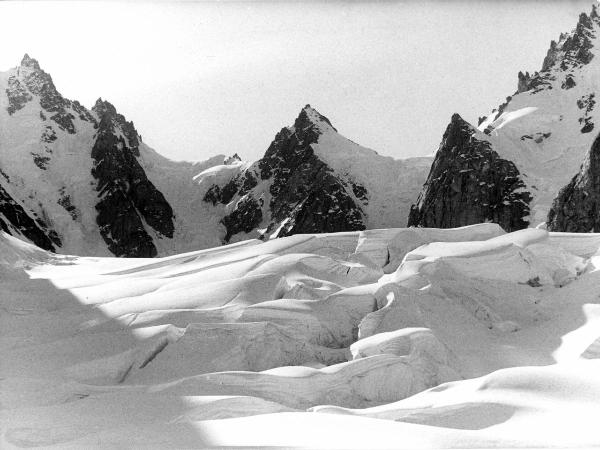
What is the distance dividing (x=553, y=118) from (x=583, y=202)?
183 ft

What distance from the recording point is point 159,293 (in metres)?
18.5

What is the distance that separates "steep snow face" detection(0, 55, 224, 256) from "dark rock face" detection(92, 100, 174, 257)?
0.20m

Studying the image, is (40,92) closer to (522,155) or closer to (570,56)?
(522,155)

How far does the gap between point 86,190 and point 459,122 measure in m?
77.0

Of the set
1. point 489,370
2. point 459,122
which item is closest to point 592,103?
point 459,122

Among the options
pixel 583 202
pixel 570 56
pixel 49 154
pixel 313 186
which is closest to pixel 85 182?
pixel 49 154

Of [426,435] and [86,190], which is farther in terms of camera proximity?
[86,190]

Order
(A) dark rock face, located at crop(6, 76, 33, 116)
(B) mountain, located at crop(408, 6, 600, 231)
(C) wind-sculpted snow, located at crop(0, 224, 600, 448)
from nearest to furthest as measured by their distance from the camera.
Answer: (C) wind-sculpted snow, located at crop(0, 224, 600, 448)
(B) mountain, located at crop(408, 6, 600, 231)
(A) dark rock face, located at crop(6, 76, 33, 116)

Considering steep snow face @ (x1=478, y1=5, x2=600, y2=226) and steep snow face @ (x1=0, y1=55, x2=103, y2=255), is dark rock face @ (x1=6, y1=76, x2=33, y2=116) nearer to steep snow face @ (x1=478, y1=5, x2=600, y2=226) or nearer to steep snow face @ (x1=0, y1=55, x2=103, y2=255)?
steep snow face @ (x1=0, y1=55, x2=103, y2=255)

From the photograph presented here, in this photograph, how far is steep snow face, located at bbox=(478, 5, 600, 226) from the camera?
4429 inches

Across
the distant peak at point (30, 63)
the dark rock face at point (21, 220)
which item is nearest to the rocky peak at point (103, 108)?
the distant peak at point (30, 63)

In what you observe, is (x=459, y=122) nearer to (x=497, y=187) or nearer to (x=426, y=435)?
(x=497, y=187)

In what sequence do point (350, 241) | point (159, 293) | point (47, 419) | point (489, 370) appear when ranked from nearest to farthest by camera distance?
point (47, 419) → point (489, 370) → point (159, 293) → point (350, 241)

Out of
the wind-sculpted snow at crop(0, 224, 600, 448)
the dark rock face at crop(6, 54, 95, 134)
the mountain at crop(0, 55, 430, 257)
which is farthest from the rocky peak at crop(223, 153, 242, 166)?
the wind-sculpted snow at crop(0, 224, 600, 448)
